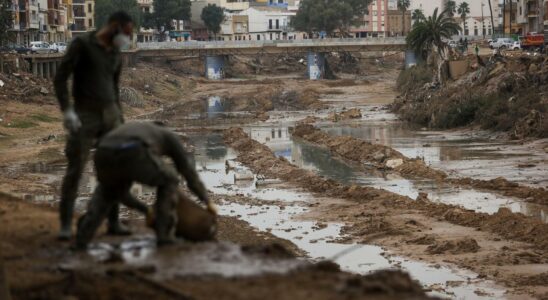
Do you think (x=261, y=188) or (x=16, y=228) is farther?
(x=261, y=188)

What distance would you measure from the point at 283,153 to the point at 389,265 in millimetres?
25174

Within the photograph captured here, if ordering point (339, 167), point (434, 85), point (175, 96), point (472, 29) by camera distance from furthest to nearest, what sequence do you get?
point (472, 29), point (175, 96), point (434, 85), point (339, 167)

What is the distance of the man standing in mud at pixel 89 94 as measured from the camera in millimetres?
10914

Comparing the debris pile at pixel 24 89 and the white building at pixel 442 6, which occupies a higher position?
the white building at pixel 442 6

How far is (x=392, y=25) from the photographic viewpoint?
179250mm

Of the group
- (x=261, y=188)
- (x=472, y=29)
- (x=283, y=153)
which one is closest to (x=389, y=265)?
(x=261, y=188)

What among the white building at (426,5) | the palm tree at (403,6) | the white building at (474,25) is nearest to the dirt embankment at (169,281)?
the palm tree at (403,6)

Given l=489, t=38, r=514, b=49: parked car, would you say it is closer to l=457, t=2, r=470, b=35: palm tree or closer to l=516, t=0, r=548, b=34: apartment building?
l=516, t=0, r=548, b=34: apartment building

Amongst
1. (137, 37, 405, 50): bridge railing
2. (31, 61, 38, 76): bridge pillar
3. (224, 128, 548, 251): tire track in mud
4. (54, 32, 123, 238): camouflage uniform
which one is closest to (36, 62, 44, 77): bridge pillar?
(31, 61, 38, 76): bridge pillar

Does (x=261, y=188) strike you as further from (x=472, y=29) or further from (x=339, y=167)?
(x=472, y=29)

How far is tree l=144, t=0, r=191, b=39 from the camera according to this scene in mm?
140125

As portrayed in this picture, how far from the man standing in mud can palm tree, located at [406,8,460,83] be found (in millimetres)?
70957

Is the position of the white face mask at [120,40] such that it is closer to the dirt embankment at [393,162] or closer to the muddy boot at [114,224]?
the muddy boot at [114,224]

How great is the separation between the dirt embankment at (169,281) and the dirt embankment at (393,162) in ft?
64.3
